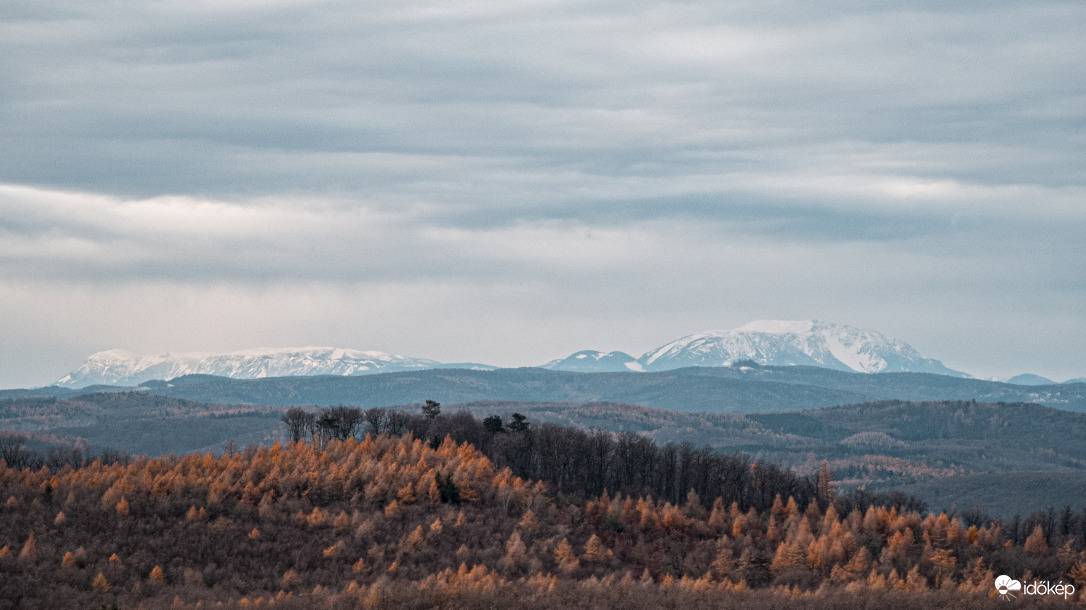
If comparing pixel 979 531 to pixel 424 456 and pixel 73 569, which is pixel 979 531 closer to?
pixel 424 456

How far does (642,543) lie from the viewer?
159 meters

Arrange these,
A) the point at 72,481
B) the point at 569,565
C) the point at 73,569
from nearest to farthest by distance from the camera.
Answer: the point at 73,569
the point at 569,565
the point at 72,481

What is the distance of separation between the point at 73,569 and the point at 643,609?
63.4 metres

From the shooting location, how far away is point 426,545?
14338 centimetres

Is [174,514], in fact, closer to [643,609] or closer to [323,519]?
[323,519]

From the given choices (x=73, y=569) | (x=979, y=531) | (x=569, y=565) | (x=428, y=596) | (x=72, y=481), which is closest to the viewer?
(x=428, y=596)

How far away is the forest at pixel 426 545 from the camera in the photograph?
116375mm

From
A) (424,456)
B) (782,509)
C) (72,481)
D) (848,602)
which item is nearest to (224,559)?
(72,481)

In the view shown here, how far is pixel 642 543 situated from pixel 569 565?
1954 centimetres

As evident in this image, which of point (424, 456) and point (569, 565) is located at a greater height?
point (424, 456)

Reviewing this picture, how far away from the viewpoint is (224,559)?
439ft

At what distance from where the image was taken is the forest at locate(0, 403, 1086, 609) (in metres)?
116

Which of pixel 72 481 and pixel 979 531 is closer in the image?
pixel 72 481

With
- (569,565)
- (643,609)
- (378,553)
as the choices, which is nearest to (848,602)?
(643,609)
